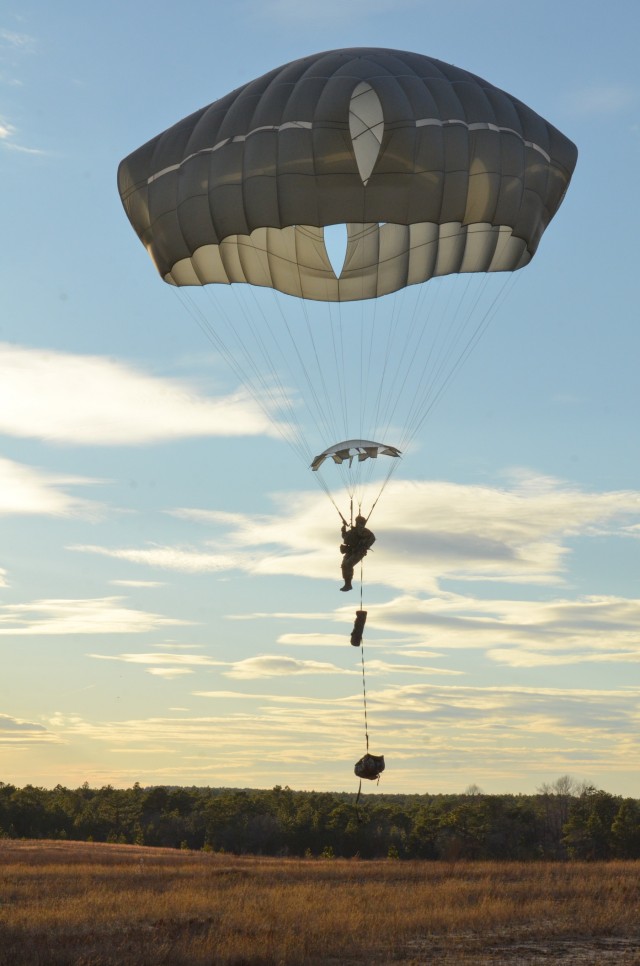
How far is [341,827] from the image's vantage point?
4956cm

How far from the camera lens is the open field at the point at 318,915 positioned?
1568 cm

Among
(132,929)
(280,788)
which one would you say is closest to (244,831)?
(280,788)

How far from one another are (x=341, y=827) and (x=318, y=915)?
31.7m

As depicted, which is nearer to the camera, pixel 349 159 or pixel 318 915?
pixel 349 159

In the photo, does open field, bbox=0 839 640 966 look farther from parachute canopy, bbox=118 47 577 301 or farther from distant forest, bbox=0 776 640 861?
distant forest, bbox=0 776 640 861

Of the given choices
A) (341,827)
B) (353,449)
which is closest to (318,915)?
(353,449)

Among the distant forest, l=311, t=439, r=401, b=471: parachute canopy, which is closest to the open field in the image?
l=311, t=439, r=401, b=471: parachute canopy

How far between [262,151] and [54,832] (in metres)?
45.3

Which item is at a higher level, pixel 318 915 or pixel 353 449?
pixel 353 449

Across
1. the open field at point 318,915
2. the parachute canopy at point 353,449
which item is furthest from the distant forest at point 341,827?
the parachute canopy at point 353,449

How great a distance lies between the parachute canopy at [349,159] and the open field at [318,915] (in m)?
11.7

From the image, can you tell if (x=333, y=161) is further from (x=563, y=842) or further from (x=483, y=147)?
(x=563, y=842)

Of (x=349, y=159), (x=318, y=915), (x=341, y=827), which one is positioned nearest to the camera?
(x=349, y=159)

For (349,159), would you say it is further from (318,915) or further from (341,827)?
(341,827)
